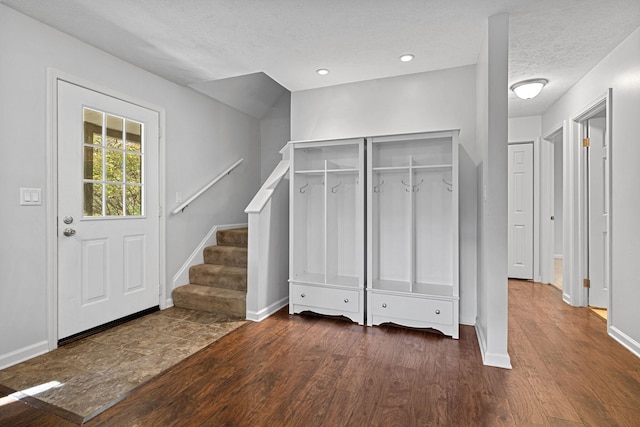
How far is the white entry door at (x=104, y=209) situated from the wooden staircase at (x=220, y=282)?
36cm

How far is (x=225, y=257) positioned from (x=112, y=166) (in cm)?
150

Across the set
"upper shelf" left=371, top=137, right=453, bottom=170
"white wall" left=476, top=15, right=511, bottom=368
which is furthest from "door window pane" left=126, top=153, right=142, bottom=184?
"white wall" left=476, top=15, right=511, bottom=368

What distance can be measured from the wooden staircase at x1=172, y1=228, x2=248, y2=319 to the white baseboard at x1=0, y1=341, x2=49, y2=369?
1.22 m

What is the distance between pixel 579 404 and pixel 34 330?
3.61 m

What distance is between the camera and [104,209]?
2.89 m

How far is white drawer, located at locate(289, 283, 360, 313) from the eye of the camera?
310 centimetres

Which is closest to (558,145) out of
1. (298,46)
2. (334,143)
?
(334,143)

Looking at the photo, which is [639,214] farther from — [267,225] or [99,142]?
[99,142]

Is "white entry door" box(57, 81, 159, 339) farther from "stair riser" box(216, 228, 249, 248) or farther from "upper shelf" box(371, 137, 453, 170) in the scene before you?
"upper shelf" box(371, 137, 453, 170)

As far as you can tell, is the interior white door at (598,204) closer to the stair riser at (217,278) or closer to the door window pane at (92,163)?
the stair riser at (217,278)

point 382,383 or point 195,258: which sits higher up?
point 195,258

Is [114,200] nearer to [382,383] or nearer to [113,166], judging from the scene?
[113,166]

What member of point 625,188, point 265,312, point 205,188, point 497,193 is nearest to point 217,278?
point 265,312

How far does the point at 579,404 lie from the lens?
183 cm
